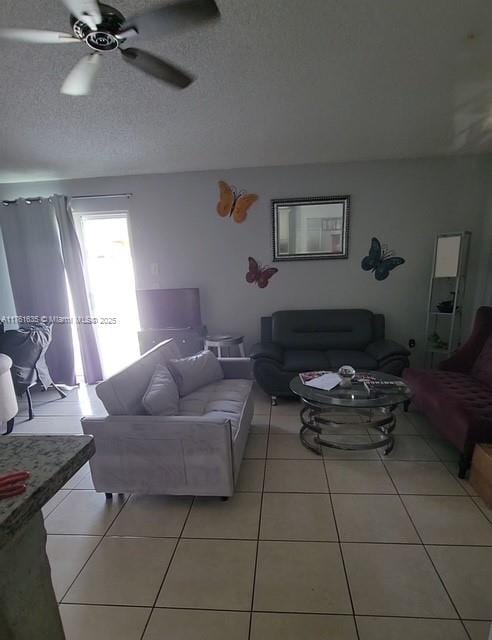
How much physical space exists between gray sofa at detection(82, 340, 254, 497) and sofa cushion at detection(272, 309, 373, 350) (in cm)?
173

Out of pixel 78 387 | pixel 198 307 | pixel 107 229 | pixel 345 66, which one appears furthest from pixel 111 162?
pixel 78 387

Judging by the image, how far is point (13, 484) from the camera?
519 mm

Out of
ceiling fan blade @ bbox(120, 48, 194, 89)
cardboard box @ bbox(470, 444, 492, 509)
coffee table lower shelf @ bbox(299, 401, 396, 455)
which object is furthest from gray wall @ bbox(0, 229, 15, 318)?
cardboard box @ bbox(470, 444, 492, 509)

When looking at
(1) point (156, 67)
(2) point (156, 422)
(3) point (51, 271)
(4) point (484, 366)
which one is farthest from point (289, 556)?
(3) point (51, 271)

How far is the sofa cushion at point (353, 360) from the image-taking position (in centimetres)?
285

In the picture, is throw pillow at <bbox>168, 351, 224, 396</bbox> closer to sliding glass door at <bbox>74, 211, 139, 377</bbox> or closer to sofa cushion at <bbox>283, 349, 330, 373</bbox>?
sofa cushion at <bbox>283, 349, 330, 373</bbox>

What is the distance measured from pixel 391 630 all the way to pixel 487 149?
4.04m

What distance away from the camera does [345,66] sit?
5.55 feet

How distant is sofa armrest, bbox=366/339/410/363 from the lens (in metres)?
2.83

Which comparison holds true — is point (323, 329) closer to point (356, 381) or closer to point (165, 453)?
point (356, 381)

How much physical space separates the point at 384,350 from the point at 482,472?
1351 mm

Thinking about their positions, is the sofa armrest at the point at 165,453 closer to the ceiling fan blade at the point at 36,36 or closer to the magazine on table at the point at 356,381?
the magazine on table at the point at 356,381

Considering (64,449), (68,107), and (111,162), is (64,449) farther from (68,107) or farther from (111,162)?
(111,162)

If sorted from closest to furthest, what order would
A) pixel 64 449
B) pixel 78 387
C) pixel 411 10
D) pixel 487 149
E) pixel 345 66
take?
pixel 64 449, pixel 411 10, pixel 345 66, pixel 487 149, pixel 78 387
